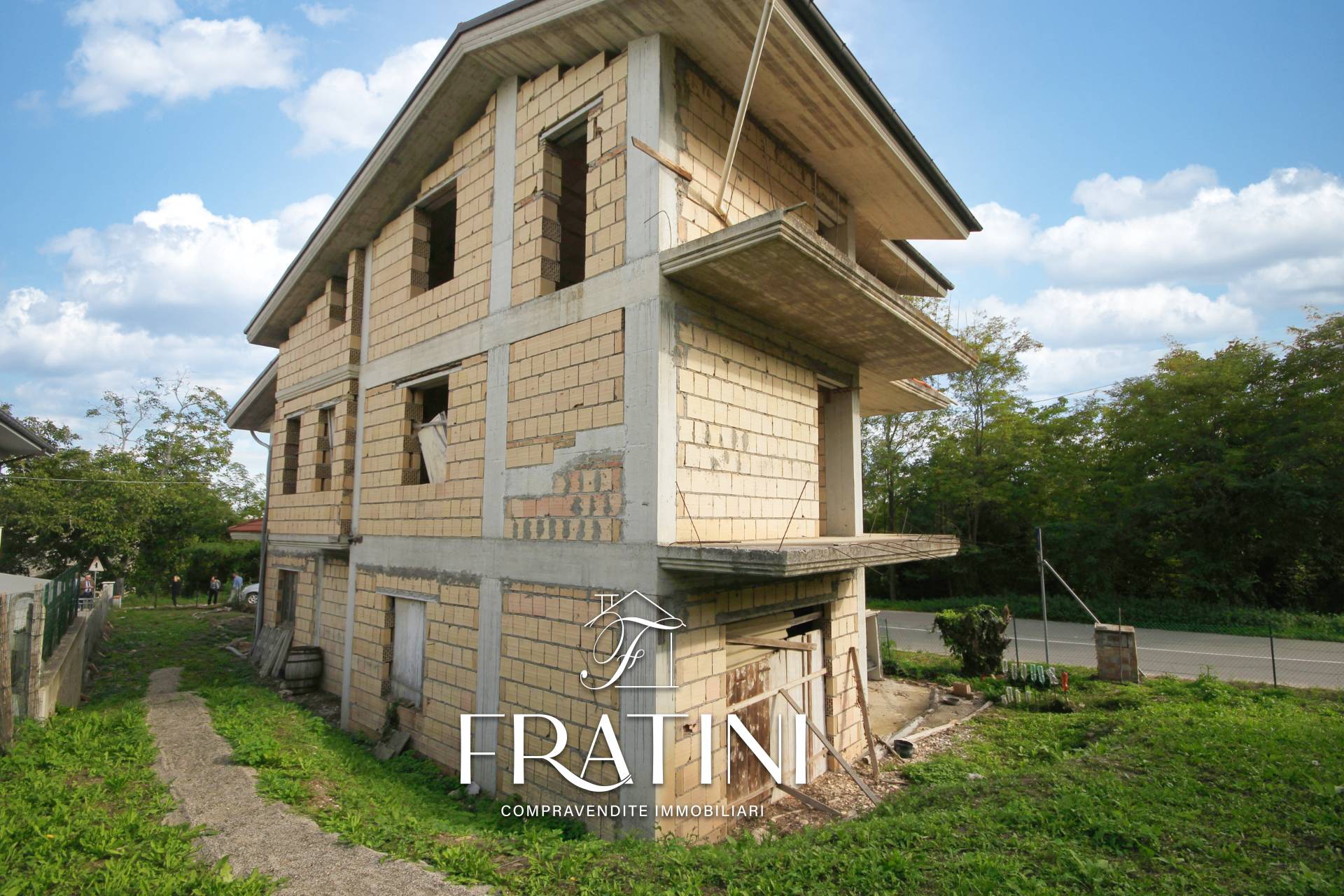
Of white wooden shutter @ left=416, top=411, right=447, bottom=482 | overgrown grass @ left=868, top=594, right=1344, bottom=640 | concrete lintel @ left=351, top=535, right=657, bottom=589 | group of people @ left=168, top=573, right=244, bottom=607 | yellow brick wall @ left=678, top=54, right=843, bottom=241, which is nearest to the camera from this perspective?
concrete lintel @ left=351, top=535, right=657, bottom=589

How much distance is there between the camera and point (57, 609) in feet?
33.2

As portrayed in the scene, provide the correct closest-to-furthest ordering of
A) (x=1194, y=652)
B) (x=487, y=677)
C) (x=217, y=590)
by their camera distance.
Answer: (x=487, y=677)
(x=1194, y=652)
(x=217, y=590)

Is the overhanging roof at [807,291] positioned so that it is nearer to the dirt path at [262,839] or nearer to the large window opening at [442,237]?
the large window opening at [442,237]

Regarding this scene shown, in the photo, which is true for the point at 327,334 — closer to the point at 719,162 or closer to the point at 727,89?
the point at 719,162

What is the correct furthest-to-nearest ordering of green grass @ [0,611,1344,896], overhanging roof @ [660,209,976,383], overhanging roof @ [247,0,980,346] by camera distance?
overhanging roof @ [247,0,980,346] → overhanging roof @ [660,209,976,383] → green grass @ [0,611,1344,896]

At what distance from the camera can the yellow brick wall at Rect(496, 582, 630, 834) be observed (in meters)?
6.28

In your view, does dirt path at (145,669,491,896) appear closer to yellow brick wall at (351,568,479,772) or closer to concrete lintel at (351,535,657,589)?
yellow brick wall at (351,568,479,772)

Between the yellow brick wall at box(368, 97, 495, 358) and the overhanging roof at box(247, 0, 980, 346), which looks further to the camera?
the yellow brick wall at box(368, 97, 495, 358)

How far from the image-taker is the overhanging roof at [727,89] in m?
6.41

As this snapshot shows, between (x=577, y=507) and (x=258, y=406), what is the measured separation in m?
13.7

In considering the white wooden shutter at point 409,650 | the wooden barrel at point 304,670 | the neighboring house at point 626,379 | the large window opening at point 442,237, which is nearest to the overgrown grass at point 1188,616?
the neighboring house at point 626,379

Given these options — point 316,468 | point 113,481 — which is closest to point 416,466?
point 316,468

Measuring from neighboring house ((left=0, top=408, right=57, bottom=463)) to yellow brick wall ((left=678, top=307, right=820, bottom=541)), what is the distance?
26.2 feet

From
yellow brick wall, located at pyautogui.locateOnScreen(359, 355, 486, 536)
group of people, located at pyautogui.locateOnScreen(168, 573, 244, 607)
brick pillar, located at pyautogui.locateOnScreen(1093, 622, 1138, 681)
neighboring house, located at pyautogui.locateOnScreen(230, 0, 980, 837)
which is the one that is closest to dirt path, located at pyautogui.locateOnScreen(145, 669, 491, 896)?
neighboring house, located at pyautogui.locateOnScreen(230, 0, 980, 837)
